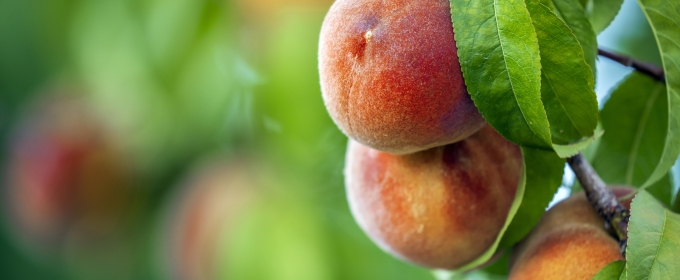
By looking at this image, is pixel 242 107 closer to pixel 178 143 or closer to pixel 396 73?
pixel 178 143

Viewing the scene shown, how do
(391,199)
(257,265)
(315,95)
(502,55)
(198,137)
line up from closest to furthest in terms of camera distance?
1. (502,55)
2. (391,199)
3. (315,95)
4. (257,265)
5. (198,137)

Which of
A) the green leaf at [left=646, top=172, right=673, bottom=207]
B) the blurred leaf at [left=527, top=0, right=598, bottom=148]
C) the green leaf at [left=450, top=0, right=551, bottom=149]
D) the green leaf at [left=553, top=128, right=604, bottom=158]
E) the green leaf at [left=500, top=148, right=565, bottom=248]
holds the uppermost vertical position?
the green leaf at [left=450, top=0, right=551, bottom=149]

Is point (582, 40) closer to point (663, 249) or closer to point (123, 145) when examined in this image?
point (663, 249)

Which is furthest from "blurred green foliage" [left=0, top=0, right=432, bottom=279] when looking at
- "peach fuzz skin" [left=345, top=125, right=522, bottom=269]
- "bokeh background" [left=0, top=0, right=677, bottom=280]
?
"peach fuzz skin" [left=345, top=125, right=522, bottom=269]

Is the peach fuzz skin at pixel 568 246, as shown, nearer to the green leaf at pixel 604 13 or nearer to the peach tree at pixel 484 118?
the peach tree at pixel 484 118

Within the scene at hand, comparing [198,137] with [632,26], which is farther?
[198,137]

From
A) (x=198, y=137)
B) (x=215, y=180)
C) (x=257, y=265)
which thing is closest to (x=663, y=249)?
(x=257, y=265)

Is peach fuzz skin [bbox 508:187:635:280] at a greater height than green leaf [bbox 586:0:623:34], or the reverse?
green leaf [bbox 586:0:623:34]

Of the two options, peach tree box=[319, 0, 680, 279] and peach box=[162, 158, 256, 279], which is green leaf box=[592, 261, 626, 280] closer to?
peach tree box=[319, 0, 680, 279]
